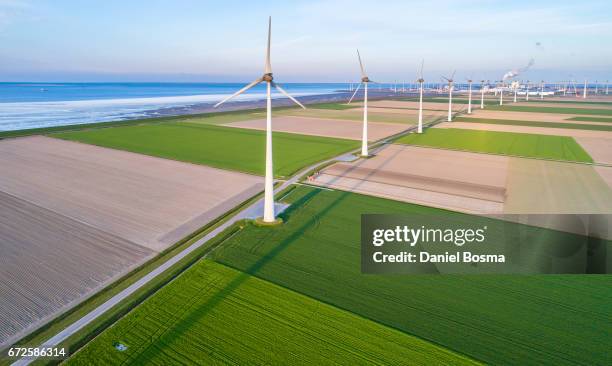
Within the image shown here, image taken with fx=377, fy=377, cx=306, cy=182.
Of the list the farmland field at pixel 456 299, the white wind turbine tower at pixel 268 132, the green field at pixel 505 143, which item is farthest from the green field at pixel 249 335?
the green field at pixel 505 143

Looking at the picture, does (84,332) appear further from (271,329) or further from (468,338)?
(468,338)

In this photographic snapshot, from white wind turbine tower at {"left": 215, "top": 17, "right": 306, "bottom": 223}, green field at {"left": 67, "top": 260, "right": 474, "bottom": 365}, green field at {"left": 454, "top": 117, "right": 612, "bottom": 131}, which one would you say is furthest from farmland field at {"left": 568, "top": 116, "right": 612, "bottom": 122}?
green field at {"left": 67, "top": 260, "right": 474, "bottom": 365}

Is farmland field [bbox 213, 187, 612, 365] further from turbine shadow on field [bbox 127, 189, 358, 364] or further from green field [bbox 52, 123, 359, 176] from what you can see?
green field [bbox 52, 123, 359, 176]

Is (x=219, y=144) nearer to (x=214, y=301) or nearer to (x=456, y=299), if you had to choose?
(x=214, y=301)

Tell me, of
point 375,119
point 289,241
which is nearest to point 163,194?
point 289,241

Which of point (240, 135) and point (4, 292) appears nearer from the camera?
point (4, 292)

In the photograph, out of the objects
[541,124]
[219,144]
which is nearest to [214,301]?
[219,144]
